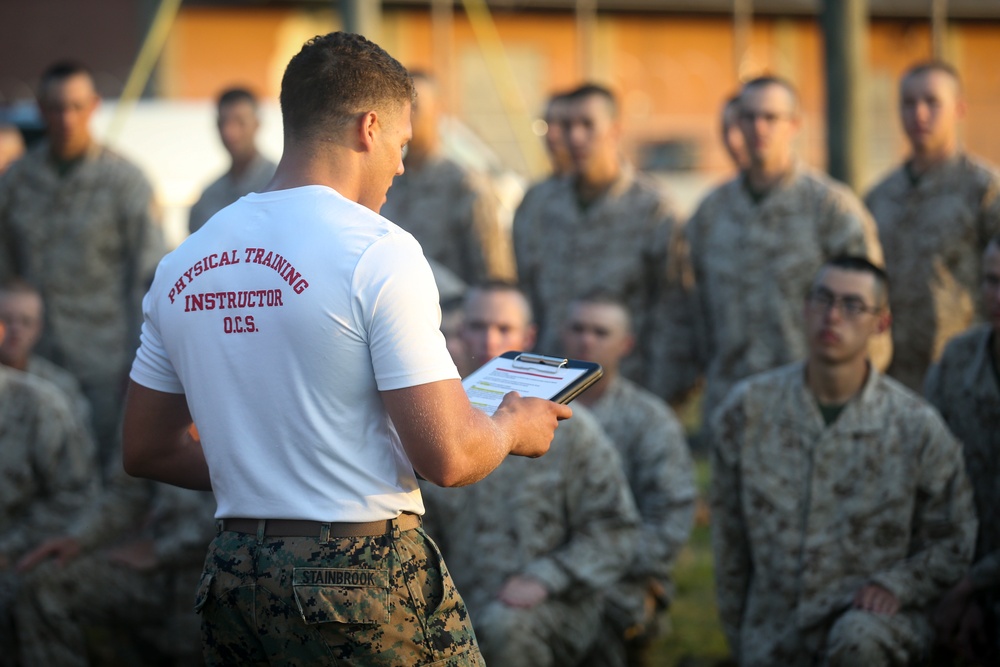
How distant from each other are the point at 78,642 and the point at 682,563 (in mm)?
3099

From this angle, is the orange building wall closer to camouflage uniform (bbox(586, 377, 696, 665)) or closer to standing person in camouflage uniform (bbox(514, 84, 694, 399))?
standing person in camouflage uniform (bbox(514, 84, 694, 399))

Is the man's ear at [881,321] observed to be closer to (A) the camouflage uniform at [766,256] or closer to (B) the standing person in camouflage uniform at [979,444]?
(B) the standing person in camouflage uniform at [979,444]

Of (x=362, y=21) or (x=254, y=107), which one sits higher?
(x=362, y=21)

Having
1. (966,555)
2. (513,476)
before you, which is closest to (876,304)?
(966,555)

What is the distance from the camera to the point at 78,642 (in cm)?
476

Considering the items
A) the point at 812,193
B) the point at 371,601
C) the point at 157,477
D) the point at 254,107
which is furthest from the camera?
the point at 254,107

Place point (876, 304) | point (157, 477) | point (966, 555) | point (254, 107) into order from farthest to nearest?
1. point (254, 107)
2. point (876, 304)
3. point (966, 555)
4. point (157, 477)

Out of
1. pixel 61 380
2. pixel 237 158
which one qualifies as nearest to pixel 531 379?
pixel 61 380

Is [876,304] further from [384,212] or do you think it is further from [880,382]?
[384,212]

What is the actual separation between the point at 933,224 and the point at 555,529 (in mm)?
2598

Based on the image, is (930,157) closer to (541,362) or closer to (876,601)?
(876,601)

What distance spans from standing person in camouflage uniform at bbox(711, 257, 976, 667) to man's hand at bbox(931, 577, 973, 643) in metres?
0.03

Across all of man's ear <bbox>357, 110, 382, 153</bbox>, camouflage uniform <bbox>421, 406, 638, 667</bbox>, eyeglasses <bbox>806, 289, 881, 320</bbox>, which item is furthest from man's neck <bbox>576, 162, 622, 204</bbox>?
man's ear <bbox>357, 110, 382, 153</bbox>

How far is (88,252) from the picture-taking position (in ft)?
22.0
